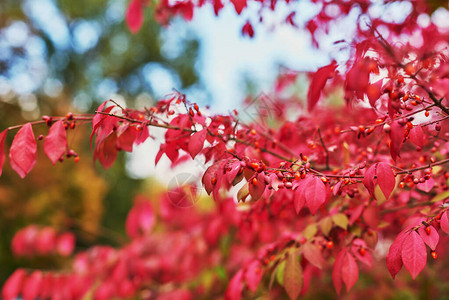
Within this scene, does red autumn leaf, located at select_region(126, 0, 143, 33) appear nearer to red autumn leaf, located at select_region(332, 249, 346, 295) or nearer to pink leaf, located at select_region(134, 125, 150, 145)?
pink leaf, located at select_region(134, 125, 150, 145)

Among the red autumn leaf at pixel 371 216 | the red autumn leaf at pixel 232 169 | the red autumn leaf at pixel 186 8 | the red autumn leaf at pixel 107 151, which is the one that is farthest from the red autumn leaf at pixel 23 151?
the red autumn leaf at pixel 186 8

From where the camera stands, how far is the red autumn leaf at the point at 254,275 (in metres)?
1.44

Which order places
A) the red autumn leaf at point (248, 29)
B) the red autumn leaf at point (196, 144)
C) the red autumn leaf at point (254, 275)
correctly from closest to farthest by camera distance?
the red autumn leaf at point (196, 144)
the red autumn leaf at point (254, 275)
the red autumn leaf at point (248, 29)

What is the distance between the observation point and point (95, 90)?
437 inches

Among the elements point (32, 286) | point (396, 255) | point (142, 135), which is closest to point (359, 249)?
point (396, 255)

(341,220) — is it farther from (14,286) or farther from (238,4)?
(14,286)

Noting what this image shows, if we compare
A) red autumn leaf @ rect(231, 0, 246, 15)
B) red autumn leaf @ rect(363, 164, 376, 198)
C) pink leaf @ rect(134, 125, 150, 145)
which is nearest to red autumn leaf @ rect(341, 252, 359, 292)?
red autumn leaf @ rect(363, 164, 376, 198)

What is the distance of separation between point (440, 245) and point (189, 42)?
455 inches

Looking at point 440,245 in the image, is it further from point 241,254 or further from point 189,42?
point 189,42

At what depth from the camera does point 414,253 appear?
0.95 metres

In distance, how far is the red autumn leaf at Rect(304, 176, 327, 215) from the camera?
37.0 inches

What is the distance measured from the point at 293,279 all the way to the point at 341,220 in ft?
0.90

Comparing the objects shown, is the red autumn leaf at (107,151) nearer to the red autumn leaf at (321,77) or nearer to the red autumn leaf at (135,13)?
the red autumn leaf at (321,77)

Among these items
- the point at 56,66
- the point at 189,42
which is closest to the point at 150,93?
the point at 189,42
